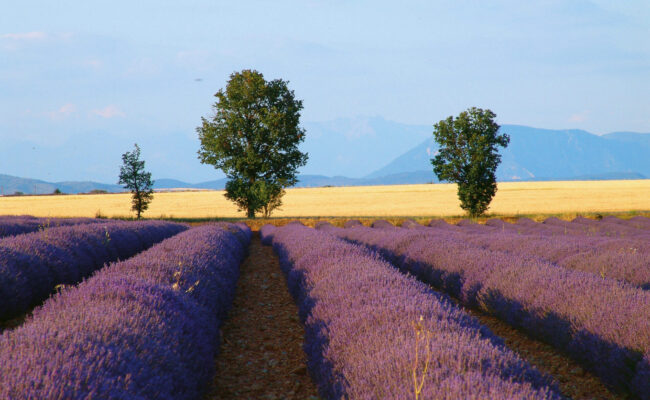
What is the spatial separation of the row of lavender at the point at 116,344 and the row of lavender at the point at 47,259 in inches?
94.6

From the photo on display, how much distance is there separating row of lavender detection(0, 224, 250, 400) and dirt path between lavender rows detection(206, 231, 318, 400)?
366 mm

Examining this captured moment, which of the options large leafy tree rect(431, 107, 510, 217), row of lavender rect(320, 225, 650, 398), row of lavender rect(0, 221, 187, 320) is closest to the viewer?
row of lavender rect(320, 225, 650, 398)

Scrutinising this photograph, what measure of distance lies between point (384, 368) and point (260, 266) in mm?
8808

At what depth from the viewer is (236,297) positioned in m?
7.89

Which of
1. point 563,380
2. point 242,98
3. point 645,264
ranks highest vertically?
point 242,98

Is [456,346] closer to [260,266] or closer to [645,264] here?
[645,264]

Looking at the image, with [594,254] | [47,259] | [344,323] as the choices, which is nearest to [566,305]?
[344,323]

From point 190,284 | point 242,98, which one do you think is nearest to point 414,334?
point 190,284

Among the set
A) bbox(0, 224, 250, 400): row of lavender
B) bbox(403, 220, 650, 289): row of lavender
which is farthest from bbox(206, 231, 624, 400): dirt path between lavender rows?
bbox(403, 220, 650, 289): row of lavender

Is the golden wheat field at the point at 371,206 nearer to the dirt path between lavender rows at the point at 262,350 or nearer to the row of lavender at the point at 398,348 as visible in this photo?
the dirt path between lavender rows at the point at 262,350

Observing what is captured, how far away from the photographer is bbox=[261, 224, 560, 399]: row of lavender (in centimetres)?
236

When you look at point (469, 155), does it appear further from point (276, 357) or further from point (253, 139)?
point (276, 357)

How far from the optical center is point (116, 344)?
8.96 feet

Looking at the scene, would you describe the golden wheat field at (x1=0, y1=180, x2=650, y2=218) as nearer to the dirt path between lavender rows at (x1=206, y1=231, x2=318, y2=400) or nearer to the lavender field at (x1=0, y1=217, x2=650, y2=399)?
the dirt path between lavender rows at (x1=206, y1=231, x2=318, y2=400)
